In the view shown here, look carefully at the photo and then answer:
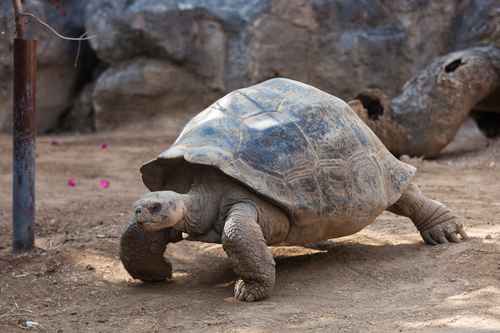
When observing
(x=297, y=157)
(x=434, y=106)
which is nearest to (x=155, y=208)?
(x=297, y=157)

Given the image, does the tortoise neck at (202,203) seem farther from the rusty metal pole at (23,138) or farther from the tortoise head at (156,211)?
the rusty metal pole at (23,138)

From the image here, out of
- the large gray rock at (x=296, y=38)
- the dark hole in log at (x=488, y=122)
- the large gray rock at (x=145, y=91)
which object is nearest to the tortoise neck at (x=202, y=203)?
the dark hole in log at (x=488, y=122)

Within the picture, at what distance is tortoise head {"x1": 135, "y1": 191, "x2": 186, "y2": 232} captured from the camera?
259cm

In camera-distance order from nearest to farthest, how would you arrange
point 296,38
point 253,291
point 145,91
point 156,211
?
point 156,211 < point 253,291 < point 296,38 < point 145,91

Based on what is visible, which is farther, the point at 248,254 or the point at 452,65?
the point at 452,65

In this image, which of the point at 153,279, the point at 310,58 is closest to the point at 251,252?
the point at 153,279

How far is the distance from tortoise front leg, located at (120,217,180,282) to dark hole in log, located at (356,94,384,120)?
418cm

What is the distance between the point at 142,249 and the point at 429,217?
2.07 metres

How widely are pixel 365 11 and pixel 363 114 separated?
147 inches

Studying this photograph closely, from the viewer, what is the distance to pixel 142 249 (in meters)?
3.13

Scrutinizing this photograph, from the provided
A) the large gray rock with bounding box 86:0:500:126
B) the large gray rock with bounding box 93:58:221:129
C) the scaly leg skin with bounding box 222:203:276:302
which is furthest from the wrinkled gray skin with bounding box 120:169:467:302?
the large gray rock with bounding box 93:58:221:129

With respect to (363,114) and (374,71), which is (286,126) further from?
(374,71)

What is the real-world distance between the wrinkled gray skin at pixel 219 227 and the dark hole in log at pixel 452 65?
4202 mm

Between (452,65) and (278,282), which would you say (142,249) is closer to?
(278,282)
